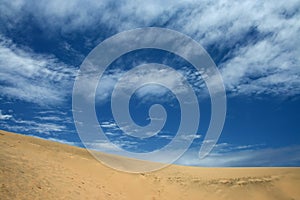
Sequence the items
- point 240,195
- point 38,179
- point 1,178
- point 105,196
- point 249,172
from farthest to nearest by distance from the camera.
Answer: point 249,172 → point 240,195 → point 105,196 → point 38,179 → point 1,178

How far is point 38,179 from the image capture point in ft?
46.0

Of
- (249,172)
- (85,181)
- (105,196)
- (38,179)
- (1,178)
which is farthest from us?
(249,172)

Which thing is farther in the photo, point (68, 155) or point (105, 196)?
point (68, 155)

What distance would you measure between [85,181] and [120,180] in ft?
12.3

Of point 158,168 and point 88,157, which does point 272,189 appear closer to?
point 158,168

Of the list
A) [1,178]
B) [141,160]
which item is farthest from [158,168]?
[1,178]

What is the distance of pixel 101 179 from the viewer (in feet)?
62.5

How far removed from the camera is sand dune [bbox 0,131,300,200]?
1360 cm

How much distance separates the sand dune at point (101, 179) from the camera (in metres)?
13.6

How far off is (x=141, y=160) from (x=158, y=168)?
374cm

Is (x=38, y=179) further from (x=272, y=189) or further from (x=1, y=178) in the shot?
(x=272, y=189)

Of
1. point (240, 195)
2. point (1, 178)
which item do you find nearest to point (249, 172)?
point (240, 195)

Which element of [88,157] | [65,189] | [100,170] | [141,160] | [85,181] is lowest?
[65,189]

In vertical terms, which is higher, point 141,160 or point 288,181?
point 141,160
